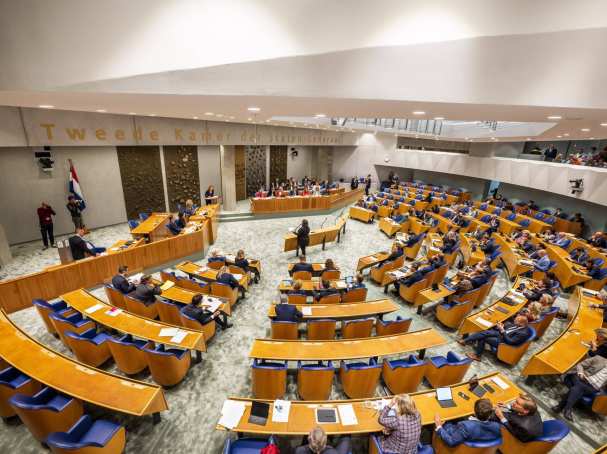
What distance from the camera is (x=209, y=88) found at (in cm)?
307

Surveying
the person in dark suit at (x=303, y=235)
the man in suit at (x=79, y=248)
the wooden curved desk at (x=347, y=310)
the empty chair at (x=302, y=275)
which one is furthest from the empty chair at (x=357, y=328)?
the man in suit at (x=79, y=248)

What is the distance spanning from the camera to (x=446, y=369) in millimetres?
4570

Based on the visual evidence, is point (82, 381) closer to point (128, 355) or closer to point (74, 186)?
point (128, 355)

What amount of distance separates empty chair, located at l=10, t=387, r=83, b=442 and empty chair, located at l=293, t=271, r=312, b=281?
4.79m

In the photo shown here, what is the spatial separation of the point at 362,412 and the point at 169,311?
4266 millimetres

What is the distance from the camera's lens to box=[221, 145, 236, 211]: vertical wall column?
14.6 metres

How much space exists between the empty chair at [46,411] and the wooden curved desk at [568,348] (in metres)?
7.14

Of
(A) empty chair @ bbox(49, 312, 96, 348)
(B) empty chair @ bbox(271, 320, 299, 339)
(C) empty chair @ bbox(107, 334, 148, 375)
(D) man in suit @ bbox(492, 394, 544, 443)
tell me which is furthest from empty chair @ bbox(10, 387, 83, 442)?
(D) man in suit @ bbox(492, 394, 544, 443)

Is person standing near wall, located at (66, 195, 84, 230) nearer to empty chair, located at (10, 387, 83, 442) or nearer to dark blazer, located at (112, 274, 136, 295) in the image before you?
dark blazer, located at (112, 274, 136, 295)

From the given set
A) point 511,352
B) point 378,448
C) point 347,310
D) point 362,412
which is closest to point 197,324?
point 347,310

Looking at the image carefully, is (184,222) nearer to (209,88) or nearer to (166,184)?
(166,184)

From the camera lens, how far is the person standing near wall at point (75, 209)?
10092mm

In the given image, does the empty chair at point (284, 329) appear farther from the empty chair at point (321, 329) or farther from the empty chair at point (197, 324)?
the empty chair at point (197, 324)

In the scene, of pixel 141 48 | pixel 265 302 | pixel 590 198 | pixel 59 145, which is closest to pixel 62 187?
pixel 59 145
